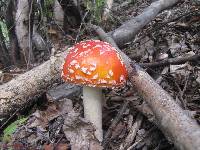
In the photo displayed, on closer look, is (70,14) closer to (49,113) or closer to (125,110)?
(49,113)

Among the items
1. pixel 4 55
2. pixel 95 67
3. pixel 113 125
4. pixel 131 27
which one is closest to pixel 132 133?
pixel 113 125

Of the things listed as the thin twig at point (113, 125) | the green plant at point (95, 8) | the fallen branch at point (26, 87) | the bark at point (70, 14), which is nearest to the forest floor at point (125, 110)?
the thin twig at point (113, 125)

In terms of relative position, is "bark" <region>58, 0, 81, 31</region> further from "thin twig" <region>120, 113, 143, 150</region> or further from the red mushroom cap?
"thin twig" <region>120, 113, 143, 150</region>

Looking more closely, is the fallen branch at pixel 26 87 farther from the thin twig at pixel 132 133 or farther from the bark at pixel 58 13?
the bark at pixel 58 13

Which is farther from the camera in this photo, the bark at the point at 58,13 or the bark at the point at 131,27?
the bark at the point at 58,13

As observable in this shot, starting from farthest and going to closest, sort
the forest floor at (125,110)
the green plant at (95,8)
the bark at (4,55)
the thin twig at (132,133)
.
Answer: the green plant at (95,8)
the bark at (4,55)
the forest floor at (125,110)
the thin twig at (132,133)

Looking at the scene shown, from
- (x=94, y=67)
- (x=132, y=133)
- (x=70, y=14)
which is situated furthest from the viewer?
(x=70, y=14)

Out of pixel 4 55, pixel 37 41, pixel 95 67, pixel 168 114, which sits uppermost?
pixel 95 67
